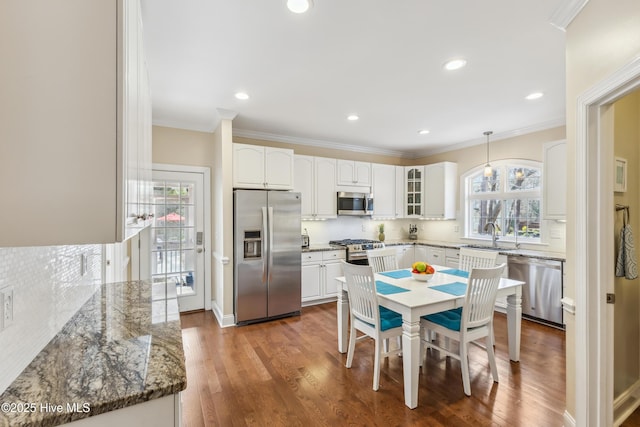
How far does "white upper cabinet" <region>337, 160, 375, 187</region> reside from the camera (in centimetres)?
495

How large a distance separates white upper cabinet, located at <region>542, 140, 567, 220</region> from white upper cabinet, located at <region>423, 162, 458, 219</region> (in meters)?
1.42

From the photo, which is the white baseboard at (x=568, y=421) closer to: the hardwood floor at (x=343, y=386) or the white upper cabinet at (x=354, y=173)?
the hardwood floor at (x=343, y=386)

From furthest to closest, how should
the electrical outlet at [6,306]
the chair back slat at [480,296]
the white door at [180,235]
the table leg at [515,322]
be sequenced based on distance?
the white door at [180,235], the table leg at [515,322], the chair back slat at [480,296], the electrical outlet at [6,306]

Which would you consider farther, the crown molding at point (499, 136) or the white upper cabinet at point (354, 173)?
the white upper cabinet at point (354, 173)

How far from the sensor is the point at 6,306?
3.07 ft

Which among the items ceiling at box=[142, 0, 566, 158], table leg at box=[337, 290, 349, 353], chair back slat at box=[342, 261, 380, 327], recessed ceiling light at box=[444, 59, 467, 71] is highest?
ceiling at box=[142, 0, 566, 158]

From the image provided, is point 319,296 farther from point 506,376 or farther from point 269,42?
point 269,42

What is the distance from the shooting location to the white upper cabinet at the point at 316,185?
15.1ft

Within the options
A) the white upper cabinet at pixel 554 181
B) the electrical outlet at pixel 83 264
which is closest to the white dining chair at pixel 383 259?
the white upper cabinet at pixel 554 181

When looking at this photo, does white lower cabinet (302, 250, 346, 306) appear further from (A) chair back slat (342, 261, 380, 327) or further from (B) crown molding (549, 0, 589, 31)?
(B) crown molding (549, 0, 589, 31)

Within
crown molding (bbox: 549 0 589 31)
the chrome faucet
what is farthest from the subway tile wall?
the chrome faucet

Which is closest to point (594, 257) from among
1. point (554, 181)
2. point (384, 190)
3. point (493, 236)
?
point (554, 181)

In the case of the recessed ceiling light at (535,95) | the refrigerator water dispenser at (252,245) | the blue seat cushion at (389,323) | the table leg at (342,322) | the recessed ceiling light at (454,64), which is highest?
the recessed ceiling light at (535,95)

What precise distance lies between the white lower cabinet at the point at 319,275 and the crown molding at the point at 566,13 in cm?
335
